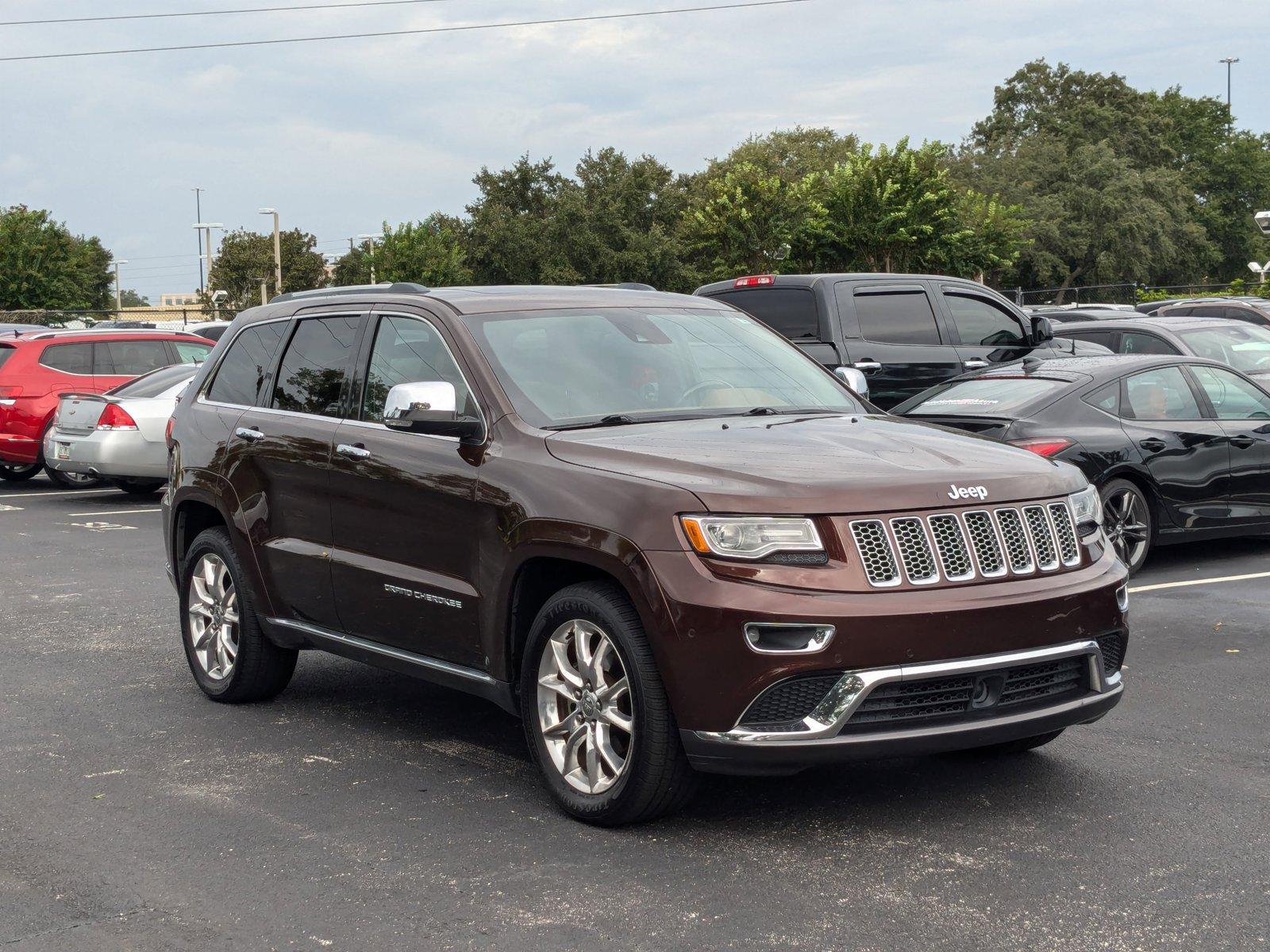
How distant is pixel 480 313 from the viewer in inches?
233

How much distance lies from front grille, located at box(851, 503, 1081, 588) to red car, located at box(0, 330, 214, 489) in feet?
48.5

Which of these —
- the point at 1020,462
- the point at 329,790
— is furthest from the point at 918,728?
the point at 329,790

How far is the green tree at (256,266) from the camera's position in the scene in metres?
68.2

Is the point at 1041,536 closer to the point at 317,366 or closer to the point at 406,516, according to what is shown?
the point at 406,516

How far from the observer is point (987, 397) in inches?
406

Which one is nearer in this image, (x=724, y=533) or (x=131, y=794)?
(x=724, y=533)

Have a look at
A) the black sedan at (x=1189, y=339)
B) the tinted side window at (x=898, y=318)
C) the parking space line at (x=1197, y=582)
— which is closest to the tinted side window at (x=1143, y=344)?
the black sedan at (x=1189, y=339)

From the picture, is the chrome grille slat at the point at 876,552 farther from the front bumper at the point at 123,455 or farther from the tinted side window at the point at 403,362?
the front bumper at the point at 123,455

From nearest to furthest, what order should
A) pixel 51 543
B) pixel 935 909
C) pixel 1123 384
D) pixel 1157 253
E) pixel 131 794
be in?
pixel 935 909 < pixel 131 794 < pixel 1123 384 < pixel 51 543 < pixel 1157 253

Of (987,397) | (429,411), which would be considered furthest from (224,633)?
(987,397)

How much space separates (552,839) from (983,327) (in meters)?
10.1

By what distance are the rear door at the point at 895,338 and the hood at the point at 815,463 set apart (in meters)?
7.74

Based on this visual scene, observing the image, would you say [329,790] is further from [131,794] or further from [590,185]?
[590,185]

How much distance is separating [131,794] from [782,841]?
2345mm
